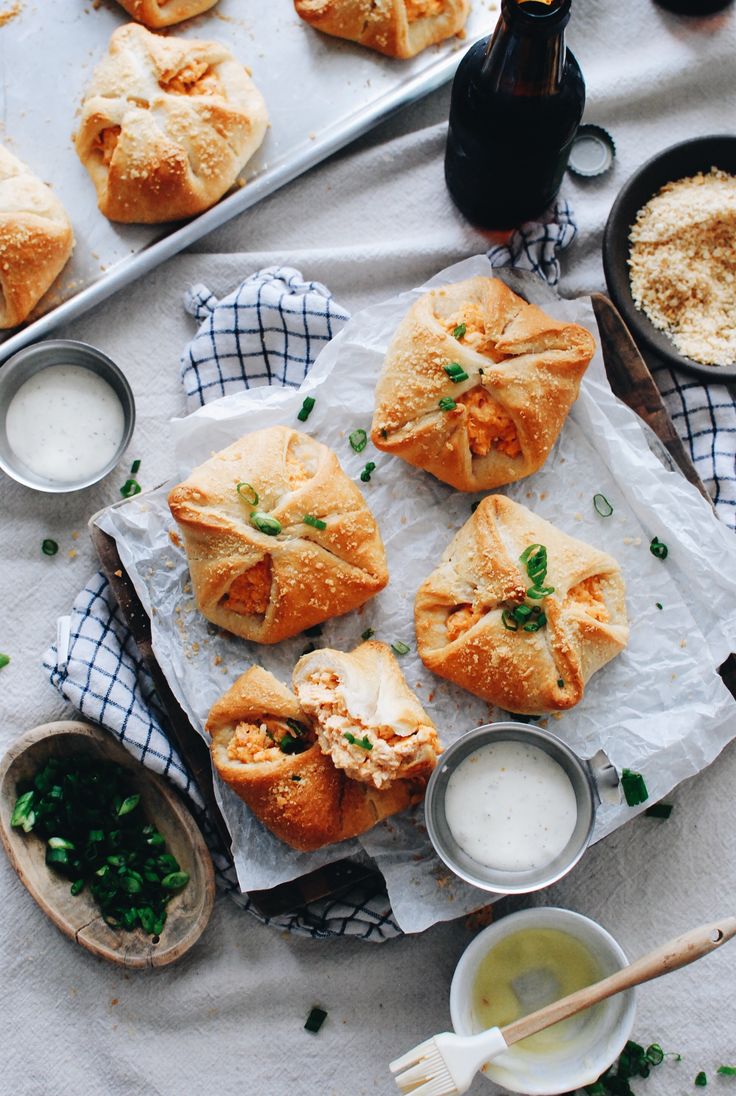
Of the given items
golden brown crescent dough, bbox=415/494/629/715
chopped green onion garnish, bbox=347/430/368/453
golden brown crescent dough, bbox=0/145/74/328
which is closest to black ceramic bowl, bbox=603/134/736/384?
golden brown crescent dough, bbox=415/494/629/715

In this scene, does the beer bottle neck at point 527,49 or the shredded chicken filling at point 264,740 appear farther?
the shredded chicken filling at point 264,740

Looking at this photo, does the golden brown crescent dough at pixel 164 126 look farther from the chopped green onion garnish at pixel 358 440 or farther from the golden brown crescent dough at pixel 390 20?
the chopped green onion garnish at pixel 358 440

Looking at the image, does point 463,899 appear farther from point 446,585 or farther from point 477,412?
point 477,412

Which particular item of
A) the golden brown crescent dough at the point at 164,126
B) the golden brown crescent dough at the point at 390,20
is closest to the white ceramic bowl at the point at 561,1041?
the golden brown crescent dough at the point at 164,126

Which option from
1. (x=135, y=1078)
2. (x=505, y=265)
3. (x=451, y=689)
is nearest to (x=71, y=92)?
(x=505, y=265)

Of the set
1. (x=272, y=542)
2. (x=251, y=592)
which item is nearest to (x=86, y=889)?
(x=251, y=592)

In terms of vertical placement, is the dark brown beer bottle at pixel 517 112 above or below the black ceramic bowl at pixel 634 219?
above

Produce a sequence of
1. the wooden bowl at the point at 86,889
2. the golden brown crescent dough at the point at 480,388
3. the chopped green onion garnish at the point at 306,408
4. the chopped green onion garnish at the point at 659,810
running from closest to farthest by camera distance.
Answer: the golden brown crescent dough at the point at 480,388 < the wooden bowl at the point at 86,889 < the chopped green onion garnish at the point at 306,408 < the chopped green onion garnish at the point at 659,810
